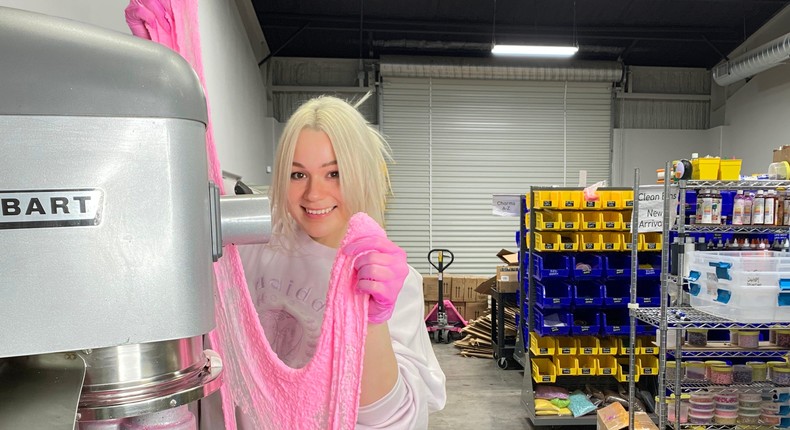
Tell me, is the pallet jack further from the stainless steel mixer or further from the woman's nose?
the stainless steel mixer

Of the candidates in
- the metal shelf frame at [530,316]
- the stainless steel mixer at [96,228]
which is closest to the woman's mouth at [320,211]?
the stainless steel mixer at [96,228]

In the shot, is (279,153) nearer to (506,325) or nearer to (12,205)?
(12,205)

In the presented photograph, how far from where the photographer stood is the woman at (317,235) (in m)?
0.95

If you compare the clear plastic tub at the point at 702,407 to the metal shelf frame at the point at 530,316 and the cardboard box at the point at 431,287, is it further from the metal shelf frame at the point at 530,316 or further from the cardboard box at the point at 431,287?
the cardboard box at the point at 431,287

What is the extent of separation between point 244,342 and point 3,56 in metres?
0.51

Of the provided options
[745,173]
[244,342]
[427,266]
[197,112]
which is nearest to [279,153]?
[244,342]

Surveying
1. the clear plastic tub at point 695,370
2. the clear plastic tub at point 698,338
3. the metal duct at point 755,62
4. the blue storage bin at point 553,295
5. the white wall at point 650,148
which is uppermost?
the metal duct at point 755,62

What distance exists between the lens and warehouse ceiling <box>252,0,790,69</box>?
6285mm

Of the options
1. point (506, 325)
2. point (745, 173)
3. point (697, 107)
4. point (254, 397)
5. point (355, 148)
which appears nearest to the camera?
point (254, 397)

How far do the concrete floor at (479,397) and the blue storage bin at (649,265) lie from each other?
160 cm

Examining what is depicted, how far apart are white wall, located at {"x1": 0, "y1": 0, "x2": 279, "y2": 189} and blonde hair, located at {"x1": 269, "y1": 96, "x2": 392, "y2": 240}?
0.76 metres

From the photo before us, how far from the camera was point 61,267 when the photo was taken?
13.8 inches

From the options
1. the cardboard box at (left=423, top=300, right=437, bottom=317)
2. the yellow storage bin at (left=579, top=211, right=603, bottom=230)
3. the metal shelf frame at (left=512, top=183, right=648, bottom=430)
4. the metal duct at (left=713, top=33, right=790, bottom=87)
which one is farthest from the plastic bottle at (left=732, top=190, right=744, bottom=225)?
the cardboard box at (left=423, top=300, right=437, bottom=317)

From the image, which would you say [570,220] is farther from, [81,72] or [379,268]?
[81,72]
